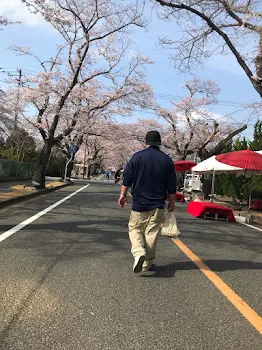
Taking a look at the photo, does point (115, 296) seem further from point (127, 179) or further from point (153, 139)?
point (153, 139)

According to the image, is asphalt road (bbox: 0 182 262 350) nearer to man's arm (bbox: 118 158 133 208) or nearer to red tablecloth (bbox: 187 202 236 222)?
man's arm (bbox: 118 158 133 208)

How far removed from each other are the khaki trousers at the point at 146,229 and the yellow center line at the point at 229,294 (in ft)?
2.84

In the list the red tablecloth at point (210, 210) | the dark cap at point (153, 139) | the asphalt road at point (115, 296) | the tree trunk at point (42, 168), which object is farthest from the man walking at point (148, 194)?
the tree trunk at point (42, 168)

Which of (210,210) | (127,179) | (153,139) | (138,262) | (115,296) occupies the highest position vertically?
(153,139)

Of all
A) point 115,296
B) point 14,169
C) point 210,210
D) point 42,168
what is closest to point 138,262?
point 115,296

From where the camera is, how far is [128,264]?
5559mm

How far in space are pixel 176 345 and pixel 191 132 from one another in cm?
3761

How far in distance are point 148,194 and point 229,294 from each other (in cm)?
153

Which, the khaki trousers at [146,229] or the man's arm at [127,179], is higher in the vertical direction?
the man's arm at [127,179]

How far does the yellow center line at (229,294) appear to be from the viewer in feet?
12.4

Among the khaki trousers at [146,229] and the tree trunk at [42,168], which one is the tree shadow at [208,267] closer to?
the khaki trousers at [146,229]

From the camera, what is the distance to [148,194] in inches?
201

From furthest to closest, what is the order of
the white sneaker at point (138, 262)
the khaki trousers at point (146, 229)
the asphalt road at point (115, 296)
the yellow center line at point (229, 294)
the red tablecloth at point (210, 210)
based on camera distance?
the red tablecloth at point (210, 210)
the khaki trousers at point (146, 229)
the white sneaker at point (138, 262)
the yellow center line at point (229, 294)
the asphalt road at point (115, 296)

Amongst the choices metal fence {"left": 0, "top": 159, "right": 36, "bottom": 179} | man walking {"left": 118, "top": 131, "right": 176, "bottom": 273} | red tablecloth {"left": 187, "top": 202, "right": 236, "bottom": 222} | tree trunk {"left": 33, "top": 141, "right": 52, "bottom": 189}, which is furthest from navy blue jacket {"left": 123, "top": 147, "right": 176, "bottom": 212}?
metal fence {"left": 0, "top": 159, "right": 36, "bottom": 179}
